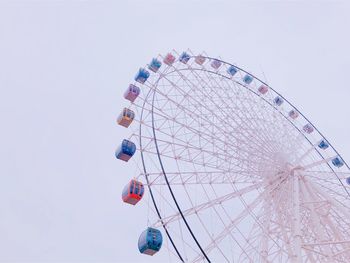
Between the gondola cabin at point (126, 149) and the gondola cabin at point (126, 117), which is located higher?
the gondola cabin at point (126, 117)

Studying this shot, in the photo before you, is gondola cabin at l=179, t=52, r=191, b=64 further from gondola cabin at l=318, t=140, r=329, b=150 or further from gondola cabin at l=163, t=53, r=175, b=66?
gondola cabin at l=318, t=140, r=329, b=150

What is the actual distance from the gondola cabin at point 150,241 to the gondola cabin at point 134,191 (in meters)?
1.94

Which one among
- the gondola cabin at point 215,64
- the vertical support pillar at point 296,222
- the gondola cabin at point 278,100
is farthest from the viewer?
the gondola cabin at point 278,100

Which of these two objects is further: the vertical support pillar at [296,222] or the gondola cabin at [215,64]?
the gondola cabin at [215,64]

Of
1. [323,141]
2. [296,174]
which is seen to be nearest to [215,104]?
[296,174]

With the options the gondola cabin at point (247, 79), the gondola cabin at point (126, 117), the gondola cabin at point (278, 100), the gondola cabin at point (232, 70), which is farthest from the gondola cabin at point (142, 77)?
the gondola cabin at point (278, 100)

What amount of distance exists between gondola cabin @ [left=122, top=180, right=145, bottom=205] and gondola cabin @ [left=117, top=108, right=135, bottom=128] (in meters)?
4.14

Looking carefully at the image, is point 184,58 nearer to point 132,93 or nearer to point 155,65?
point 155,65

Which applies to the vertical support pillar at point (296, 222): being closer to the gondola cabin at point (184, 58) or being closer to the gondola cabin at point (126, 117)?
the gondola cabin at point (126, 117)

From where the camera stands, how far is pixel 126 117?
20062mm

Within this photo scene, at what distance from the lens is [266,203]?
17.8 m

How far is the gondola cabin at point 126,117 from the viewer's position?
20.1 metres

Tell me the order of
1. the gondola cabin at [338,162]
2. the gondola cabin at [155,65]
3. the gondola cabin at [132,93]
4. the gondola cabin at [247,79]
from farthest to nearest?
the gondola cabin at [247,79]
the gondola cabin at [338,162]
the gondola cabin at [155,65]
the gondola cabin at [132,93]

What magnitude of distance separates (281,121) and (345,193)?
4.74m
